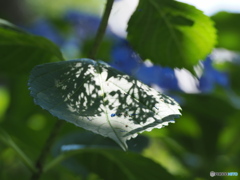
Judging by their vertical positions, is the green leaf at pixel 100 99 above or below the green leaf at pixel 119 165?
above

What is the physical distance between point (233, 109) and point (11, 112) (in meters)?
0.66

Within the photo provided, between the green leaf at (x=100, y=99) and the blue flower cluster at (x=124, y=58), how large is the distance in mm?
241

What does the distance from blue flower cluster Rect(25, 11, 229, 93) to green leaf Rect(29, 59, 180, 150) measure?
241 millimetres

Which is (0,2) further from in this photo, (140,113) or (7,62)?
(140,113)

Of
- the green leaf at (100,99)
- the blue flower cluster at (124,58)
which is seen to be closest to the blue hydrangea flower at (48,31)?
the blue flower cluster at (124,58)

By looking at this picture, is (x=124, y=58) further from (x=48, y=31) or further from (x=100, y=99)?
(x=48, y=31)

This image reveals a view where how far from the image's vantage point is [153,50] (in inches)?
31.1

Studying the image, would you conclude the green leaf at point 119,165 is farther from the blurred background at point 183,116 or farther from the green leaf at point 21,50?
the green leaf at point 21,50

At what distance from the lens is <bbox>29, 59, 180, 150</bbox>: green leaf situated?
482 mm

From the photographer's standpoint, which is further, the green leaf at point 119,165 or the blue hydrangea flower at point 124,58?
the blue hydrangea flower at point 124,58

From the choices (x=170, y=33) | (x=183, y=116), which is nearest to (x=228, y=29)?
(x=183, y=116)

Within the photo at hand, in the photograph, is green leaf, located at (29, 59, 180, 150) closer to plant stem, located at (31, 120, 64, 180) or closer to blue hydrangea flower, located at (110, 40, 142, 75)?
plant stem, located at (31, 120, 64, 180)

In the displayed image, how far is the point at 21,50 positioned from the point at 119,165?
0.29m

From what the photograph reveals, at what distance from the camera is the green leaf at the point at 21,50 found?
2.36 ft
